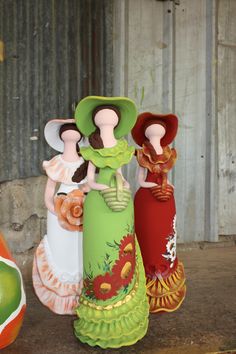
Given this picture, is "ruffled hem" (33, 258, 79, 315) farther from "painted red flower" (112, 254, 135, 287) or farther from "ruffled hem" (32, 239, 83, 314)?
"painted red flower" (112, 254, 135, 287)

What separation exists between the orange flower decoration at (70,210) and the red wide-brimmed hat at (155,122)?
12.9 inches

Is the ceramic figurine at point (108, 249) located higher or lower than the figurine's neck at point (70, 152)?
lower

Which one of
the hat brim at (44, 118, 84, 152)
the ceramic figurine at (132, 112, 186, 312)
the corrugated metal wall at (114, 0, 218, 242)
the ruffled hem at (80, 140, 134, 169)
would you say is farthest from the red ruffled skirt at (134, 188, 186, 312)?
the corrugated metal wall at (114, 0, 218, 242)

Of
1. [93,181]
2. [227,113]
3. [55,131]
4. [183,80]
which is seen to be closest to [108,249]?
[93,181]

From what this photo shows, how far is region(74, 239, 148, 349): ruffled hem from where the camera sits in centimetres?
115

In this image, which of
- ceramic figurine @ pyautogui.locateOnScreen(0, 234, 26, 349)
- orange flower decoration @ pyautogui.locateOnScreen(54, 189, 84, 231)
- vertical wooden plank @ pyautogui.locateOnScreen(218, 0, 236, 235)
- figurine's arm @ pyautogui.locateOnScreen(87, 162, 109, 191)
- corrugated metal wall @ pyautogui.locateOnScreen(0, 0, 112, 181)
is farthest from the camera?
vertical wooden plank @ pyautogui.locateOnScreen(218, 0, 236, 235)

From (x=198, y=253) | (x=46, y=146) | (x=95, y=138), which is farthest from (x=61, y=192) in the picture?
(x=198, y=253)

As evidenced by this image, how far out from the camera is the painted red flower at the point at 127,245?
3.84 ft

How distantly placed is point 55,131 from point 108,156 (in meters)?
0.38

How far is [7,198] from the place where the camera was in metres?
2.06

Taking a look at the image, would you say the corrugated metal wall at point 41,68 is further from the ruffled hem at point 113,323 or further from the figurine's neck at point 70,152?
the ruffled hem at point 113,323

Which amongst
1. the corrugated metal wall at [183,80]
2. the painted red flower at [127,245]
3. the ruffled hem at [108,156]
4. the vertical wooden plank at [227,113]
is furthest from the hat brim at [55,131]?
the vertical wooden plank at [227,113]

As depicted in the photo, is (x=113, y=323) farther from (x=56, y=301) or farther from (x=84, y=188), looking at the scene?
(x=84, y=188)

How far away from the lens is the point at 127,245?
1182 millimetres
